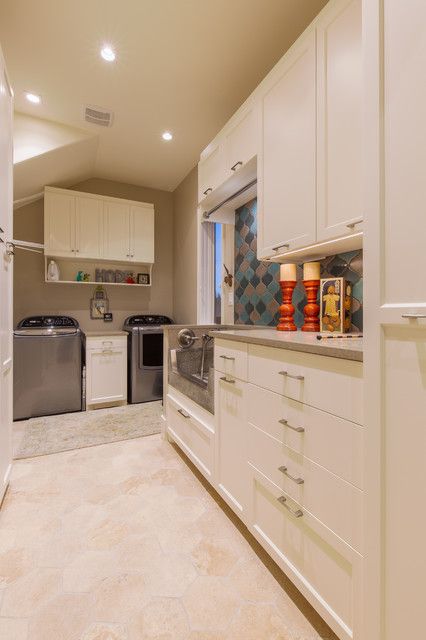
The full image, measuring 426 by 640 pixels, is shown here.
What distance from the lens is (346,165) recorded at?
129 centimetres

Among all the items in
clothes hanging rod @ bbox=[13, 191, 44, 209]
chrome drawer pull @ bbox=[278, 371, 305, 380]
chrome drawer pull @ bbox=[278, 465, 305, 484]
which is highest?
clothes hanging rod @ bbox=[13, 191, 44, 209]

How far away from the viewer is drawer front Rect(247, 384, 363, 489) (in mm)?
884

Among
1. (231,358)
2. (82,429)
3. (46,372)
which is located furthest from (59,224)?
(231,358)

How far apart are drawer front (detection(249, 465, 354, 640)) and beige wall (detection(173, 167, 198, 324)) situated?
8.70 ft

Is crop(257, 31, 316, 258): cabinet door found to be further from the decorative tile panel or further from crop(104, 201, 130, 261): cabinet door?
crop(104, 201, 130, 261): cabinet door

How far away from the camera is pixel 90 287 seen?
396 cm

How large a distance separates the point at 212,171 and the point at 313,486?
218cm

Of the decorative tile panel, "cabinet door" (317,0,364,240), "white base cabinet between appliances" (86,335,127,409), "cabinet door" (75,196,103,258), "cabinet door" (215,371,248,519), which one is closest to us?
"cabinet door" (317,0,364,240)

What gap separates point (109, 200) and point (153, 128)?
1.11m

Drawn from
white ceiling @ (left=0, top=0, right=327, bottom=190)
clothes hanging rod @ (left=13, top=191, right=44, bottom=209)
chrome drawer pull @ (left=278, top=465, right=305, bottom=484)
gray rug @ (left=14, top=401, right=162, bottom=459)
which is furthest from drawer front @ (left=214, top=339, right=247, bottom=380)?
clothes hanging rod @ (left=13, top=191, right=44, bottom=209)

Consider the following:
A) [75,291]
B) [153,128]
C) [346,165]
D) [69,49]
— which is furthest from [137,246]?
[346,165]

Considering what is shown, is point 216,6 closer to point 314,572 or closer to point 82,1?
point 82,1

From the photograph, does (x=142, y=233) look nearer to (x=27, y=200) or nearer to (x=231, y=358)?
(x=27, y=200)

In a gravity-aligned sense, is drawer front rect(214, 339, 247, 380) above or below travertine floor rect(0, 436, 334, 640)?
above
